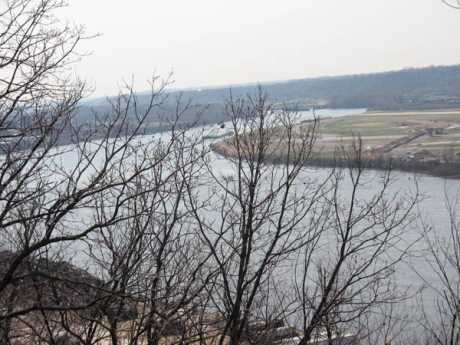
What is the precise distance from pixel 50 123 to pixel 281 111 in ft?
6.52

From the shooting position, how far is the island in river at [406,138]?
19.1 metres

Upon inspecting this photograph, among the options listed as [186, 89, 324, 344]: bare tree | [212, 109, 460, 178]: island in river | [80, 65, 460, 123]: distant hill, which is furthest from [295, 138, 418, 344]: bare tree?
[80, 65, 460, 123]: distant hill

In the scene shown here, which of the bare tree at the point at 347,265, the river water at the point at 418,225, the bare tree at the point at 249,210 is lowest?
the river water at the point at 418,225

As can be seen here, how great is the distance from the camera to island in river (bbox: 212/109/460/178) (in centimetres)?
1912

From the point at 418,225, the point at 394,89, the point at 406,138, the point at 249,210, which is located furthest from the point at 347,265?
the point at 394,89

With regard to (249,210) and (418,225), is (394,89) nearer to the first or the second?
(418,225)

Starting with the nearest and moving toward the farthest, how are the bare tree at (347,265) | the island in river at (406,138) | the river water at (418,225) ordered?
1. the bare tree at (347,265)
2. the river water at (418,225)
3. the island in river at (406,138)

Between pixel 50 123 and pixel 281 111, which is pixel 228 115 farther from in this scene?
pixel 50 123

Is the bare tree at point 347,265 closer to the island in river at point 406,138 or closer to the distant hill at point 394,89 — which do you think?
the island in river at point 406,138

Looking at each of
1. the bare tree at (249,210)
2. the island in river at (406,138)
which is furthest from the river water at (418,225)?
the bare tree at (249,210)

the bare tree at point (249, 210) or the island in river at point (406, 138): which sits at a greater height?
the bare tree at point (249, 210)

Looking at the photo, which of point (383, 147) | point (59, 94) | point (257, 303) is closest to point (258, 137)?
point (257, 303)

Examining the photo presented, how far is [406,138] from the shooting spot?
2755cm

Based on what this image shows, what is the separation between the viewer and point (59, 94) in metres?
2.67
